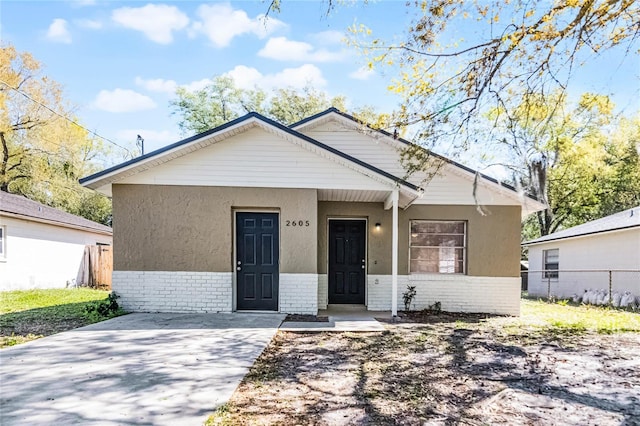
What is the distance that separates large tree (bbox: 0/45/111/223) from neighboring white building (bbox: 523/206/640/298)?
79.8 feet

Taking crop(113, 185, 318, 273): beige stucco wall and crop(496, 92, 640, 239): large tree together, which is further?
crop(496, 92, 640, 239): large tree

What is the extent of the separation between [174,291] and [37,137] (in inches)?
737

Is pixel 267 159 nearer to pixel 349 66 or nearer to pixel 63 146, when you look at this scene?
pixel 349 66

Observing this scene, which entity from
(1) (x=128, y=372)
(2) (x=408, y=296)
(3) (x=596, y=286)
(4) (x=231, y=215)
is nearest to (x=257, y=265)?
(4) (x=231, y=215)

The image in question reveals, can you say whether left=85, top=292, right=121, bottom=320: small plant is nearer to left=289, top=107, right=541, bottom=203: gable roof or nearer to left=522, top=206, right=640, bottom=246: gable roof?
left=289, top=107, right=541, bottom=203: gable roof

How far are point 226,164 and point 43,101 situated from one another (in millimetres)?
17895

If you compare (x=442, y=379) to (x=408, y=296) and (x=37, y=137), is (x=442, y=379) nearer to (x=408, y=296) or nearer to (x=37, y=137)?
(x=408, y=296)

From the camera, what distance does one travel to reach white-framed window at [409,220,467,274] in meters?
9.89

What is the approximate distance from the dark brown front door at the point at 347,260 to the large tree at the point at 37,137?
1695 centimetres

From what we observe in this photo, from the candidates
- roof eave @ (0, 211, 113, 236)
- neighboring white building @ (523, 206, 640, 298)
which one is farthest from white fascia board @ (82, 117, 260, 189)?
neighboring white building @ (523, 206, 640, 298)

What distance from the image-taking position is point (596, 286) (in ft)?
47.0

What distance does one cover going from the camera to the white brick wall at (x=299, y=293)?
8344mm

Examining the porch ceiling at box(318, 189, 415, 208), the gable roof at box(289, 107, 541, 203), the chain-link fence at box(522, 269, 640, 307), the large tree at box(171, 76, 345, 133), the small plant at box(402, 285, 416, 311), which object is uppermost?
the large tree at box(171, 76, 345, 133)

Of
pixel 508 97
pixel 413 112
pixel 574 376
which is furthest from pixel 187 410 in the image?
pixel 508 97
